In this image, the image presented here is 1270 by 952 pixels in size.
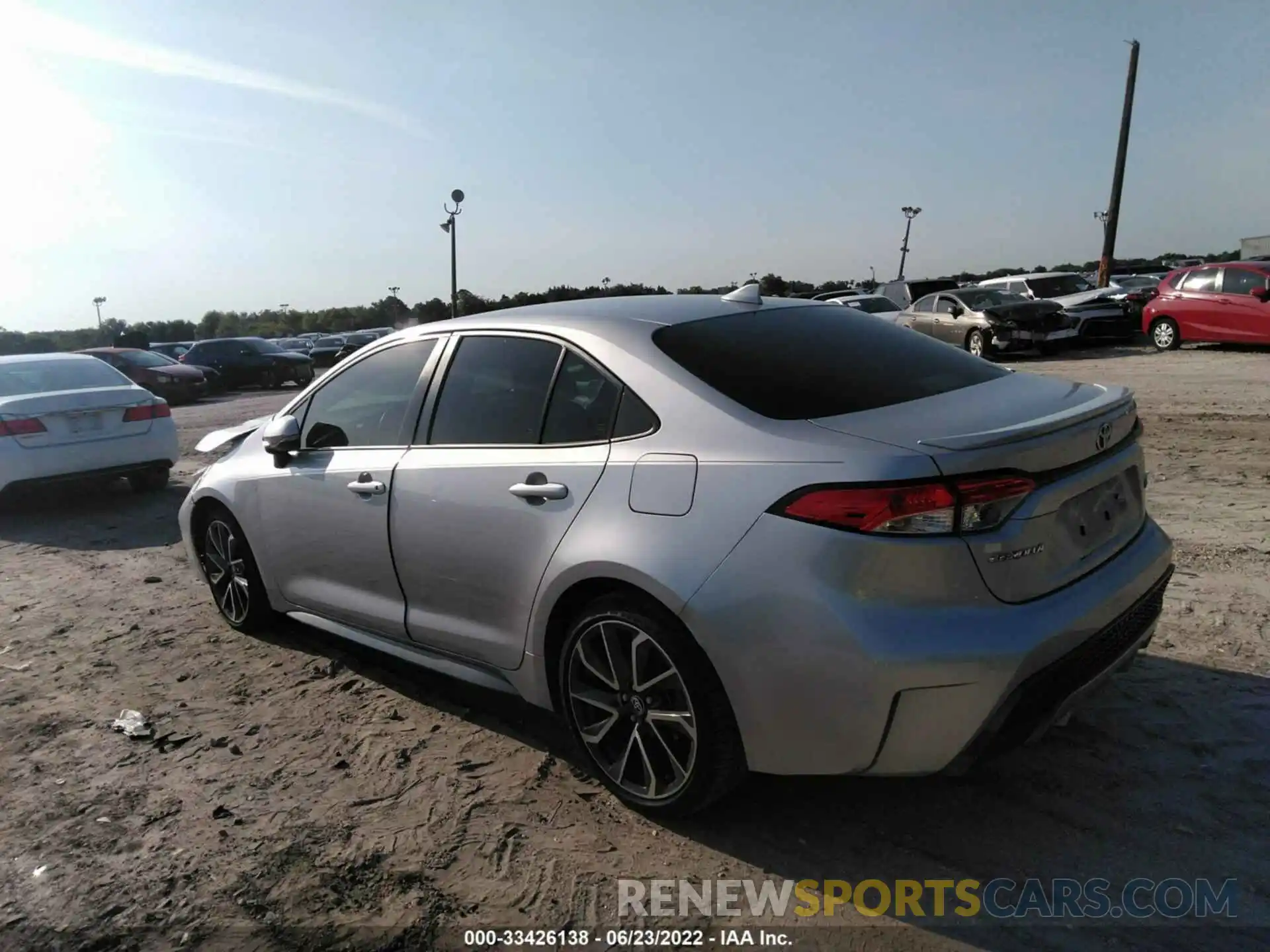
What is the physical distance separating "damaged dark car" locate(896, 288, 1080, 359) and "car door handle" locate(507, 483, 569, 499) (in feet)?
54.0

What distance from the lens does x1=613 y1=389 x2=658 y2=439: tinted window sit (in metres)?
3.08

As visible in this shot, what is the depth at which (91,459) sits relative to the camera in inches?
350

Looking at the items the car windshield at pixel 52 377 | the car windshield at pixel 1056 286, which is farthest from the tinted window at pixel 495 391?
the car windshield at pixel 1056 286

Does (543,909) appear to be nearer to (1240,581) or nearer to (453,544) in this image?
(453,544)

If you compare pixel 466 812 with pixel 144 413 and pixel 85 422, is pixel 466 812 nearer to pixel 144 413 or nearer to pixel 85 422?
pixel 85 422

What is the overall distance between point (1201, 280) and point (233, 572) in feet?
59.5

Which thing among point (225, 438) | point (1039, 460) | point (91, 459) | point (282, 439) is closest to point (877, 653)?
point (1039, 460)

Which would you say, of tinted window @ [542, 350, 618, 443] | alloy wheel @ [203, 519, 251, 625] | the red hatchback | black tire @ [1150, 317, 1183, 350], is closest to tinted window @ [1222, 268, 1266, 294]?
the red hatchback

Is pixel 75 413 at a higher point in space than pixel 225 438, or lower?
lower

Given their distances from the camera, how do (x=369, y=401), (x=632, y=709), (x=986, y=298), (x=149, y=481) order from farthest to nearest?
(x=986, y=298) < (x=149, y=481) < (x=369, y=401) < (x=632, y=709)

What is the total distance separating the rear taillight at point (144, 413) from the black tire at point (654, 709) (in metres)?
7.55

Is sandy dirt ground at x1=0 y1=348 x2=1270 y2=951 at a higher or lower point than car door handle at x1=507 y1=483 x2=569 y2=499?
lower

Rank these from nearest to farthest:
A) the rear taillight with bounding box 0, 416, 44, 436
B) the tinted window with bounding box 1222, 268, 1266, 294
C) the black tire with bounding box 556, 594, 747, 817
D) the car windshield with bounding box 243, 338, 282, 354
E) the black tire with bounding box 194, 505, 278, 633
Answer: the black tire with bounding box 556, 594, 747, 817, the black tire with bounding box 194, 505, 278, 633, the rear taillight with bounding box 0, 416, 44, 436, the tinted window with bounding box 1222, 268, 1266, 294, the car windshield with bounding box 243, 338, 282, 354

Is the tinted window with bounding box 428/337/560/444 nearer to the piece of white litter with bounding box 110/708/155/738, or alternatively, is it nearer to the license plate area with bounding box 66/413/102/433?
the piece of white litter with bounding box 110/708/155/738
